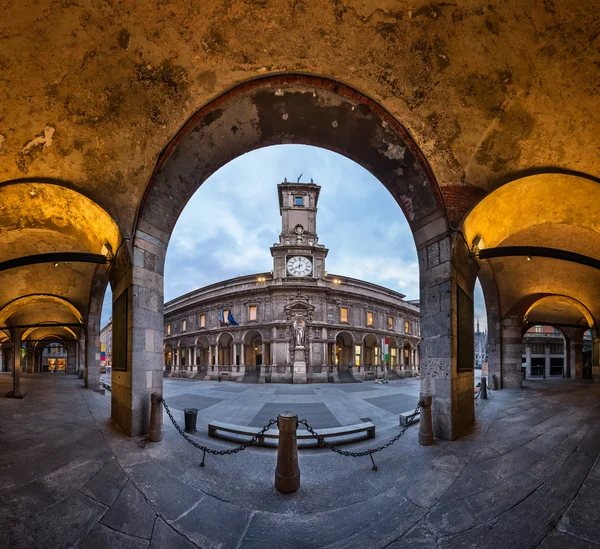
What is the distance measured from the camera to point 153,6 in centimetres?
408

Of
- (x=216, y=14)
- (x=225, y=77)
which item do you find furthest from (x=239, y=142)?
(x=216, y=14)

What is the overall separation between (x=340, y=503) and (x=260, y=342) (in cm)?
2515

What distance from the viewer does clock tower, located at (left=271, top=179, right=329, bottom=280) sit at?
2758cm

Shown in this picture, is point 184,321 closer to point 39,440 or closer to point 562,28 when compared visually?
point 39,440

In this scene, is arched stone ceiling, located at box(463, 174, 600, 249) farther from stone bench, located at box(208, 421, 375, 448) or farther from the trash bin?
the trash bin

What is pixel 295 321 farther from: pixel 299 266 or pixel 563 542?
pixel 563 542

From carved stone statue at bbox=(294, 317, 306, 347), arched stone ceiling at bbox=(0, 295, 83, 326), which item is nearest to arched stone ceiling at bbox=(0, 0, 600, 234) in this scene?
arched stone ceiling at bbox=(0, 295, 83, 326)

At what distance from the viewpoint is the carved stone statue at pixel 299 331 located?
25.3 meters

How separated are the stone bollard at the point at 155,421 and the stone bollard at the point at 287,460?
9.79 feet

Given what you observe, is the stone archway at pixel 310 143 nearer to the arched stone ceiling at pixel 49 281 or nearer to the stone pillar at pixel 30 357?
the arched stone ceiling at pixel 49 281

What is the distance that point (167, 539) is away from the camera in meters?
3.06

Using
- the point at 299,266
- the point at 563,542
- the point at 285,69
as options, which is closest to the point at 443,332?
the point at 563,542

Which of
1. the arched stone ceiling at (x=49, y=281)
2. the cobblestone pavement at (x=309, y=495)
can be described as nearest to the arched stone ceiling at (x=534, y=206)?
the cobblestone pavement at (x=309, y=495)

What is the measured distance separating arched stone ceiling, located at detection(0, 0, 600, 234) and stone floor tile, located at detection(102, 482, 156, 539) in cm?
599
